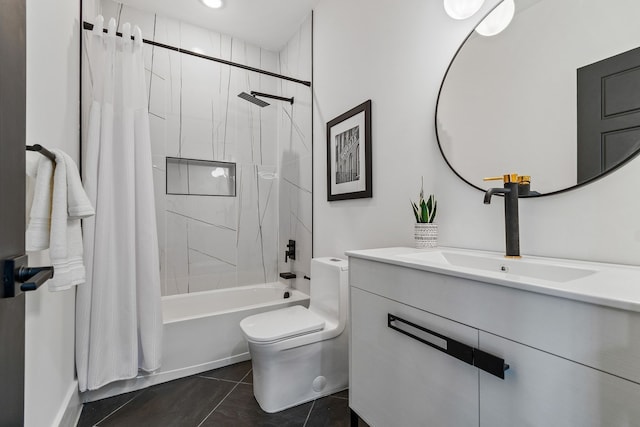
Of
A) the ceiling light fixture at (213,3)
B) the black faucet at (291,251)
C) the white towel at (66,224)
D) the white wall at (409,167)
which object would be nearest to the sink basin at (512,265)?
the white wall at (409,167)

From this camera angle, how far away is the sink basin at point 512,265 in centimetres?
86

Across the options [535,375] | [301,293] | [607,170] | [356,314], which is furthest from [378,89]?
[301,293]

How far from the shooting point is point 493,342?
2.50 ft

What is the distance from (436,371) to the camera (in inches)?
36.1

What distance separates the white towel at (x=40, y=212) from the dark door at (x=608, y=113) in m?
1.75

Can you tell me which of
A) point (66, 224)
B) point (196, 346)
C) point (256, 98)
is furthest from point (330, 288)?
point (256, 98)

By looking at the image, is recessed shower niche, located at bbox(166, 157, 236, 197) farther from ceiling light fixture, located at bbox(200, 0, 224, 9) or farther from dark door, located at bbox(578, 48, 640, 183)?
dark door, located at bbox(578, 48, 640, 183)

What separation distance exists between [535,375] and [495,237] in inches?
24.7

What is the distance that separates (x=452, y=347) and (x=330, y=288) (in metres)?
1.04

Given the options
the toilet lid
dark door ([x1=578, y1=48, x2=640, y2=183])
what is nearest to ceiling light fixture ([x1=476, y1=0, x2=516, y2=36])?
dark door ([x1=578, y1=48, x2=640, y2=183])

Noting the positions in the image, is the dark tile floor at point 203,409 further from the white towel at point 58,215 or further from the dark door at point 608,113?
the dark door at point 608,113

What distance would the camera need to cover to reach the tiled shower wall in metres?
2.61

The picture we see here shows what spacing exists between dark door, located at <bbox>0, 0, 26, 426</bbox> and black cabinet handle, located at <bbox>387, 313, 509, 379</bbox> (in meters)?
1.01

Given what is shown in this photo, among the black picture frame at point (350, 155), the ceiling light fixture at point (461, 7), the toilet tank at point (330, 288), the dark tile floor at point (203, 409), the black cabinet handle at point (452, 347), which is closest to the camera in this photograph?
the black cabinet handle at point (452, 347)
